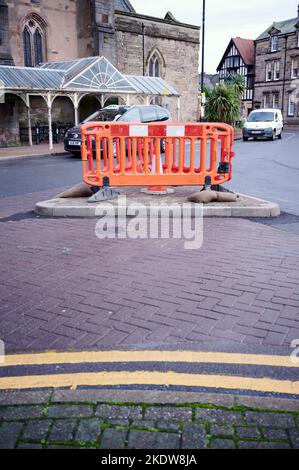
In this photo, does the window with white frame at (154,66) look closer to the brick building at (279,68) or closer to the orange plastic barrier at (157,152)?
the brick building at (279,68)

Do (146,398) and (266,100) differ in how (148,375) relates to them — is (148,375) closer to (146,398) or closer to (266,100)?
(146,398)

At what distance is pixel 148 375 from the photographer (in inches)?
115

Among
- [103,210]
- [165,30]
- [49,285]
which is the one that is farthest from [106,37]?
[49,285]

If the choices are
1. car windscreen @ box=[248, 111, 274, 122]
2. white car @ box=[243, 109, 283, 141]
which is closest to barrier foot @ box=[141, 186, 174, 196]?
white car @ box=[243, 109, 283, 141]

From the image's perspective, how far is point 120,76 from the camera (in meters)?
25.7

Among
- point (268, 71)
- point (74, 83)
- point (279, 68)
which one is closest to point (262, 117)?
point (74, 83)

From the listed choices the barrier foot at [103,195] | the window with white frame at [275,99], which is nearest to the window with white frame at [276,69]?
the window with white frame at [275,99]

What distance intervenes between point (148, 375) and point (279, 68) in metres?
58.6

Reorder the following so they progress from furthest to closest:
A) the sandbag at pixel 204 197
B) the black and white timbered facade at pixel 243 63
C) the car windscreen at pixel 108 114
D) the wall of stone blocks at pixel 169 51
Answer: the black and white timbered facade at pixel 243 63 < the wall of stone blocks at pixel 169 51 < the car windscreen at pixel 108 114 < the sandbag at pixel 204 197

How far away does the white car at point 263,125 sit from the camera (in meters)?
27.6

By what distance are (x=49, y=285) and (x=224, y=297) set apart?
5.54 ft

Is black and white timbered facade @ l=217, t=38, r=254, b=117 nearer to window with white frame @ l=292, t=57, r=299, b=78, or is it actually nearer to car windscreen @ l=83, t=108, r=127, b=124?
window with white frame @ l=292, t=57, r=299, b=78

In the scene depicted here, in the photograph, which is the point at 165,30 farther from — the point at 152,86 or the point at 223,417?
the point at 223,417
